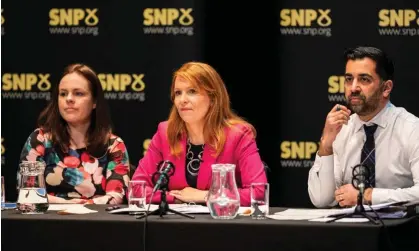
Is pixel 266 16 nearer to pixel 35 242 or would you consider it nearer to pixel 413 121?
pixel 413 121

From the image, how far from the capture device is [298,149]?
587cm

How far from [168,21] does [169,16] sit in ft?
0.12

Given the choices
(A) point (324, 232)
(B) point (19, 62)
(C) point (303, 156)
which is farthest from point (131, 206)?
(B) point (19, 62)

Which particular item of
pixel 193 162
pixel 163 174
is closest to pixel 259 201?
pixel 163 174

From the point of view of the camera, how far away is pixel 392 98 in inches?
225

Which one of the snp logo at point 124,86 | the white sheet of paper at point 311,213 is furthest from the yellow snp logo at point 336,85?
the white sheet of paper at point 311,213

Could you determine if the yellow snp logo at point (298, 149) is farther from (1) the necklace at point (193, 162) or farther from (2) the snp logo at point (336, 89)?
(1) the necklace at point (193, 162)

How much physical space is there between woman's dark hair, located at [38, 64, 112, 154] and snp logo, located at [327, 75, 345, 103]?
183cm

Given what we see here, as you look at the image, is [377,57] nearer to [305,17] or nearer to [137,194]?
[137,194]

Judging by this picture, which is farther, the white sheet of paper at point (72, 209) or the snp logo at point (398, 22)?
the snp logo at point (398, 22)

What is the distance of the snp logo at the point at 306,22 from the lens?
5.83 metres

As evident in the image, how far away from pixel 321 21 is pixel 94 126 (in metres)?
2.01

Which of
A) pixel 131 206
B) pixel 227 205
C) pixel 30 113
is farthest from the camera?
pixel 30 113

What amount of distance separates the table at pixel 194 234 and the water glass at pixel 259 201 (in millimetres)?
67
